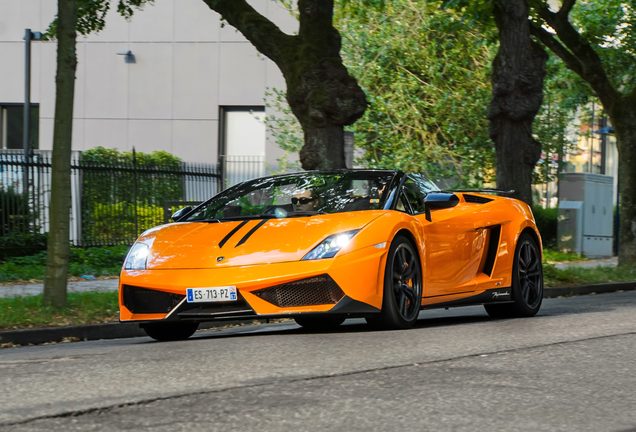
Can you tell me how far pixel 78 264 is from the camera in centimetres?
2034

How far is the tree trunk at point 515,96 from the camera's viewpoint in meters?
17.9

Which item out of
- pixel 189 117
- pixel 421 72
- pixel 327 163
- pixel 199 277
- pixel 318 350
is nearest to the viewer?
pixel 318 350

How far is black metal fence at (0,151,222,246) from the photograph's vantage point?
69.4 ft

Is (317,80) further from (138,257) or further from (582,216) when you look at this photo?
(582,216)

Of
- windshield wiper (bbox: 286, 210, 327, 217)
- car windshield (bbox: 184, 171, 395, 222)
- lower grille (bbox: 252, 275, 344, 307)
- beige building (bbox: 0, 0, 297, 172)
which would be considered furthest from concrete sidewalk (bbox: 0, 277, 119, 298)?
beige building (bbox: 0, 0, 297, 172)

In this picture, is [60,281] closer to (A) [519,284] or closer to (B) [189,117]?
(A) [519,284]

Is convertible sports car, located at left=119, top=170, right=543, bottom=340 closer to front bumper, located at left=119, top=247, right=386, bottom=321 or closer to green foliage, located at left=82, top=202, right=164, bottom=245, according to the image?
front bumper, located at left=119, top=247, right=386, bottom=321

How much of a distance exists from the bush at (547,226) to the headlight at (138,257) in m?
23.2

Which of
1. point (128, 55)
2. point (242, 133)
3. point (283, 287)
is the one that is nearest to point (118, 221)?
point (242, 133)

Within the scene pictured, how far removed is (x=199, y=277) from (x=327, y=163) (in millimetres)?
7222

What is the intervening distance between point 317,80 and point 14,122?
23.5m

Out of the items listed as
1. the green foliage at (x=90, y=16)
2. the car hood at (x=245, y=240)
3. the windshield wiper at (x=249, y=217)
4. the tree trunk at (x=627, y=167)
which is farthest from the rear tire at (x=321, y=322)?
the tree trunk at (x=627, y=167)

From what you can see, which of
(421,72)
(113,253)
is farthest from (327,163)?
(421,72)

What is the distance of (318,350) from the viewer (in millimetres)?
7797
